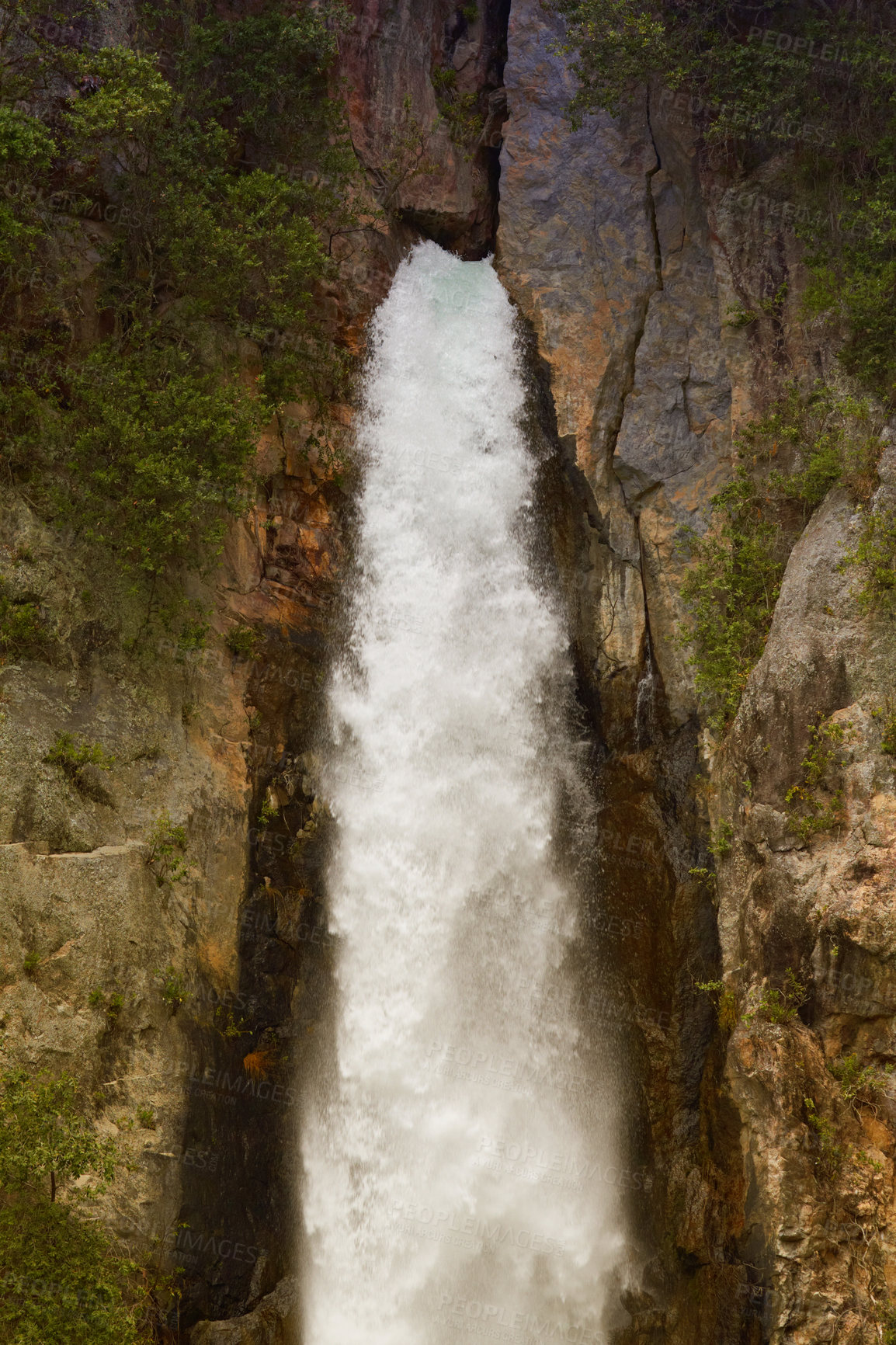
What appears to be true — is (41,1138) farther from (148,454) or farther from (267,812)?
(148,454)

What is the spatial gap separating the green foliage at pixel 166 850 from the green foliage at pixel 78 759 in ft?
2.50

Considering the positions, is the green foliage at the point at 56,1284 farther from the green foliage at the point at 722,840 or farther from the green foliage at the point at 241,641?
the green foliage at the point at 722,840

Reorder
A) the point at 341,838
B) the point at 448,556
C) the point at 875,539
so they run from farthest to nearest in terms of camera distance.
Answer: the point at 448,556 < the point at 341,838 < the point at 875,539

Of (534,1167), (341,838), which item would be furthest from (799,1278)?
(341,838)

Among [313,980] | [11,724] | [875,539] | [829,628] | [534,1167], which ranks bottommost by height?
[534,1167]

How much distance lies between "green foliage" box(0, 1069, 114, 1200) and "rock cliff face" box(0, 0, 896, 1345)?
85cm

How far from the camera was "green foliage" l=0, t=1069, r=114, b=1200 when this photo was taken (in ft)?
30.8

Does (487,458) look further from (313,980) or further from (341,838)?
(313,980)

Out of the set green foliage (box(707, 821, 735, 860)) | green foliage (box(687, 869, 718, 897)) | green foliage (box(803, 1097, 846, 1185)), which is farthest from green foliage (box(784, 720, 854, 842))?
green foliage (box(803, 1097, 846, 1185))

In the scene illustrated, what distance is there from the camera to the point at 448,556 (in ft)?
51.6

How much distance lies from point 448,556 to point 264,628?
10.2 ft

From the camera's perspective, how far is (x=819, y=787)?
40.6ft

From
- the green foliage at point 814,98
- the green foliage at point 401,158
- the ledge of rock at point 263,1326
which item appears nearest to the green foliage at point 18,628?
the ledge of rock at point 263,1326

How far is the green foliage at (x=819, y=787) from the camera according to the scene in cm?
1207
